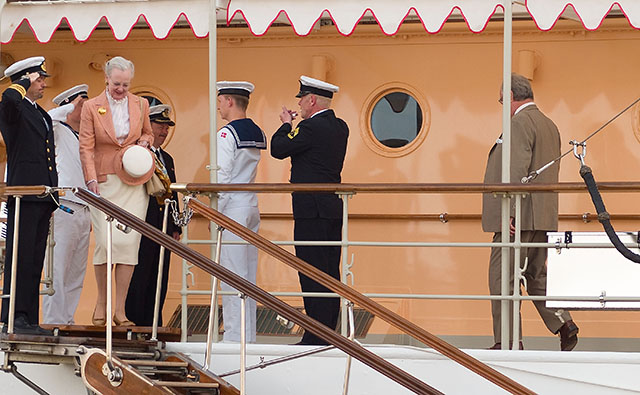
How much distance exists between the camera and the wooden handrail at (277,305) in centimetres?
531

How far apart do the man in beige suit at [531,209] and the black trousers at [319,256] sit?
109cm

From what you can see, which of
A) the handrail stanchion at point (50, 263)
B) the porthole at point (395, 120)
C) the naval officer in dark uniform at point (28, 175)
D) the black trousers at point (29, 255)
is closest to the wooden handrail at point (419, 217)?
the porthole at point (395, 120)

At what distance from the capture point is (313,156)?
7.86 m

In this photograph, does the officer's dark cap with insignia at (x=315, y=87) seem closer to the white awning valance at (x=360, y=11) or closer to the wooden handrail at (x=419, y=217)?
the white awning valance at (x=360, y=11)

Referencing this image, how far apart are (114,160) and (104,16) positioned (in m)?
1.05

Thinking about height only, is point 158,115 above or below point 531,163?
above

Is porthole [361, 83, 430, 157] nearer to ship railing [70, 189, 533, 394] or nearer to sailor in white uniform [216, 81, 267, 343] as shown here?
sailor in white uniform [216, 81, 267, 343]

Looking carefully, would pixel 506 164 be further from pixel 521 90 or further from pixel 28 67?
pixel 28 67

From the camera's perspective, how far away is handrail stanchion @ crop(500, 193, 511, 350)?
7188mm

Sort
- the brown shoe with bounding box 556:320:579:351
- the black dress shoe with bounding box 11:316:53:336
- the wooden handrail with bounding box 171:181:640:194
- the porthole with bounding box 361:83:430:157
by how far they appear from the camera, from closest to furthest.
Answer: the black dress shoe with bounding box 11:316:53:336, the wooden handrail with bounding box 171:181:640:194, the brown shoe with bounding box 556:320:579:351, the porthole with bounding box 361:83:430:157

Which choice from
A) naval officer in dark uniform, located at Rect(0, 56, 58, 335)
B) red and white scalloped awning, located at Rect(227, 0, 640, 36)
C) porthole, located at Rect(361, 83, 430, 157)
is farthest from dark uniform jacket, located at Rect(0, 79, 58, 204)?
porthole, located at Rect(361, 83, 430, 157)

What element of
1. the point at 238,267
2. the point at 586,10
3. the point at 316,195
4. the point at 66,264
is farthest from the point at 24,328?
the point at 586,10

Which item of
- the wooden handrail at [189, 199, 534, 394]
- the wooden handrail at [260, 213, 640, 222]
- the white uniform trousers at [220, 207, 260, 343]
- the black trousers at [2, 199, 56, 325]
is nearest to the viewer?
the wooden handrail at [189, 199, 534, 394]

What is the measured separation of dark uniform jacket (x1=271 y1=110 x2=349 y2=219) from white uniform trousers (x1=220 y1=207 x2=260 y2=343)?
407 mm
